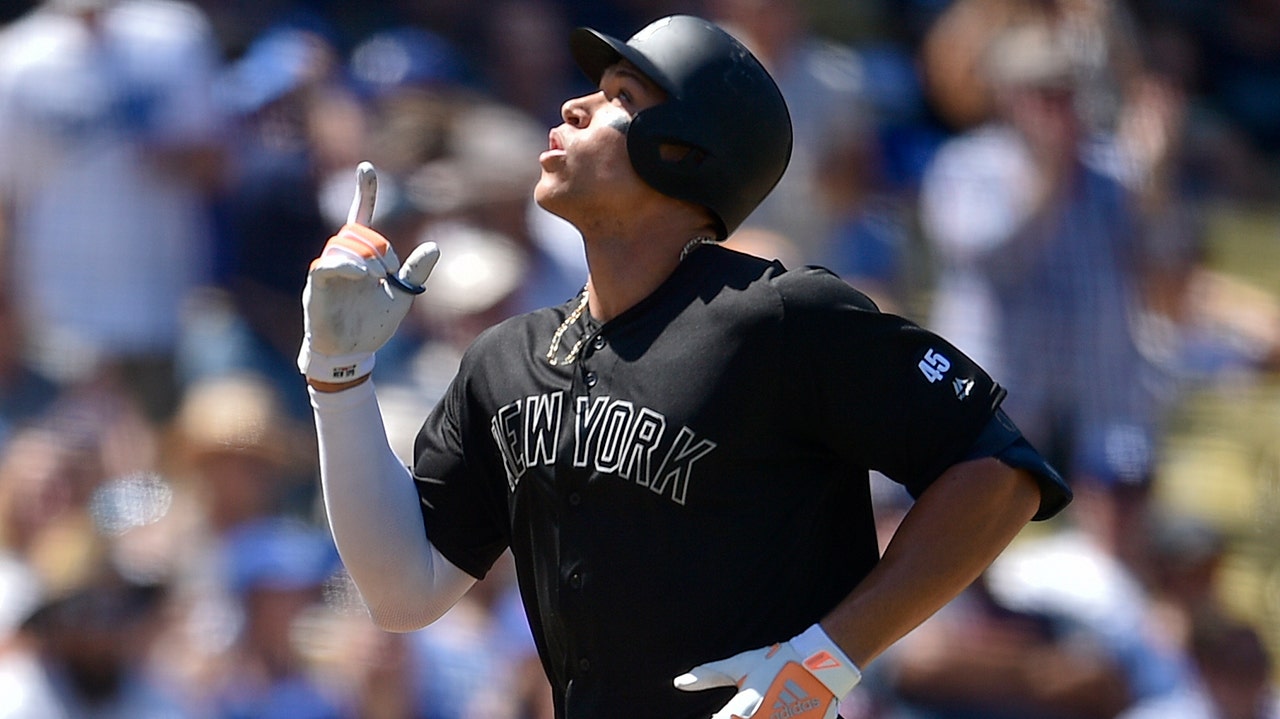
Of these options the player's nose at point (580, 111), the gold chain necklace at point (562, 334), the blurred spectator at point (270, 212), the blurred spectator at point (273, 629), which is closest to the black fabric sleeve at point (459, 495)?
the gold chain necklace at point (562, 334)

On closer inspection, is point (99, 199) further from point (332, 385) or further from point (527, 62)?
point (332, 385)

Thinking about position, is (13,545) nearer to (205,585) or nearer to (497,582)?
(205,585)

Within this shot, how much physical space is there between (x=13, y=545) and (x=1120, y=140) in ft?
13.5

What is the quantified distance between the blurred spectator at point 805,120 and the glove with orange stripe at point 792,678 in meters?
3.88

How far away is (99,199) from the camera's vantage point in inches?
232

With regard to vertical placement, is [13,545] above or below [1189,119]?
below

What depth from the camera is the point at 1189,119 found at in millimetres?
7473

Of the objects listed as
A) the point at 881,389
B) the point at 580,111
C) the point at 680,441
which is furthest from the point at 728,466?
the point at 580,111

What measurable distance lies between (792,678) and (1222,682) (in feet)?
13.0

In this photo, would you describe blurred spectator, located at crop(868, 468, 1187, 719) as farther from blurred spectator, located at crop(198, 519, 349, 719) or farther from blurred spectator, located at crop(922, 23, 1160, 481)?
blurred spectator, located at crop(198, 519, 349, 719)

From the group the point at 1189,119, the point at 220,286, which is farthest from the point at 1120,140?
the point at 220,286

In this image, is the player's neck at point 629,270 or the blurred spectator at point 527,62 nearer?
the player's neck at point 629,270

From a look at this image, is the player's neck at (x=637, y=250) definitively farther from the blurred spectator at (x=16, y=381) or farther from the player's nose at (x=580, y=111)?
the blurred spectator at (x=16, y=381)

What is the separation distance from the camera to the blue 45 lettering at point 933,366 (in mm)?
2434
